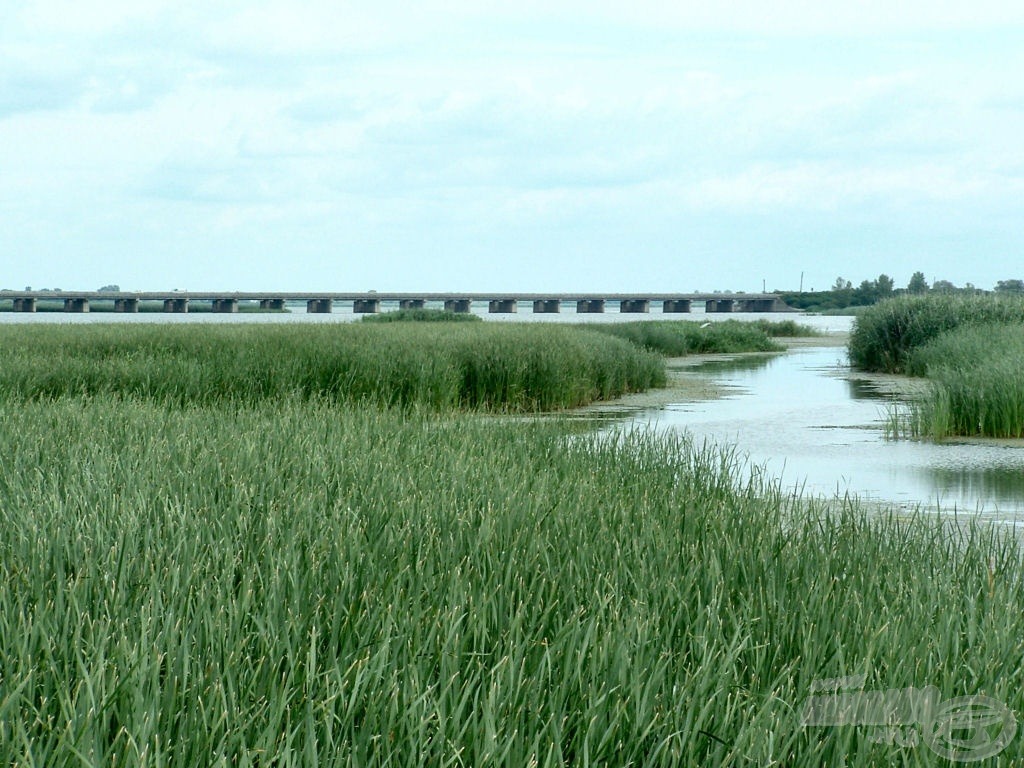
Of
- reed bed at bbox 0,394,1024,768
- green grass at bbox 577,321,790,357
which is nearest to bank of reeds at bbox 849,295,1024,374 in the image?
green grass at bbox 577,321,790,357

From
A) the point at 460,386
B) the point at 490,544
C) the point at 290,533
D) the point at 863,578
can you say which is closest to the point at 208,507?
the point at 290,533

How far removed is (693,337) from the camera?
30.3 meters

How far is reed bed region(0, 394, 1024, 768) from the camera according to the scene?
2.15m

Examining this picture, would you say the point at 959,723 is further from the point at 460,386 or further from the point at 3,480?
the point at 460,386

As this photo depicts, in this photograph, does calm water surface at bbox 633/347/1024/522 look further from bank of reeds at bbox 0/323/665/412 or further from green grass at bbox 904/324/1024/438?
bank of reeds at bbox 0/323/665/412

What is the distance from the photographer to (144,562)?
125 inches

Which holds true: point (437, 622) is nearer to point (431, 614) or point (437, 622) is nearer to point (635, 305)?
point (431, 614)

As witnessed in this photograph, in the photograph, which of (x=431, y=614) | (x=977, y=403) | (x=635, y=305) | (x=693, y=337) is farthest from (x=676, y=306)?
(x=431, y=614)

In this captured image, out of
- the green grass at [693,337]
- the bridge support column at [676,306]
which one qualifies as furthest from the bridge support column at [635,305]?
the green grass at [693,337]

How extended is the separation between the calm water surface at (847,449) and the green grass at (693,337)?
868 cm

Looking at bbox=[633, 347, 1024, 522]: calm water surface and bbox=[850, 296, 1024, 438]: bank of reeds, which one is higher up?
bbox=[850, 296, 1024, 438]: bank of reeds

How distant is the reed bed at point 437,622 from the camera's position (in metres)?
2.15

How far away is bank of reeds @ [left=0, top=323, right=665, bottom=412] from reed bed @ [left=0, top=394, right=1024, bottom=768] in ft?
16.4

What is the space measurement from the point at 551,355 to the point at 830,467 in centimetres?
536
